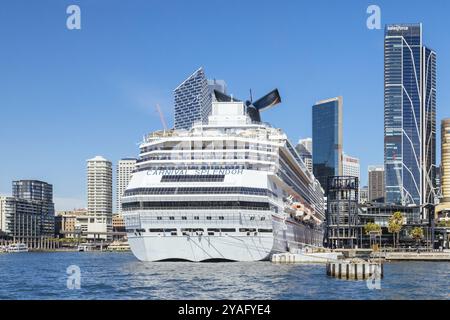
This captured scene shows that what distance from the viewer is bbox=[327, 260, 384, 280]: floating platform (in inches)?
2375

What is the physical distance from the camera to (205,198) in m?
69.8

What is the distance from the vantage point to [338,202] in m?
141

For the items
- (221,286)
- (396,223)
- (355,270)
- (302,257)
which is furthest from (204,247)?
(396,223)

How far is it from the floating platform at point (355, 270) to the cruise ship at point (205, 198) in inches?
449

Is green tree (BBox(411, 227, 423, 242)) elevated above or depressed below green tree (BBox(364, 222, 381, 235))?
below

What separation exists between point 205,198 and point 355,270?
16.8 metres

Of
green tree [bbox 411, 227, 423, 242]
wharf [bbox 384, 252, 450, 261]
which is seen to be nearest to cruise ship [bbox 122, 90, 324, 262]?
wharf [bbox 384, 252, 450, 261]

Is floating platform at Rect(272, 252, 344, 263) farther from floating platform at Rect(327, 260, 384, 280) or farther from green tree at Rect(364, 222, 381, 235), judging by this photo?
green tree at Rect(364, 222, 381, 235)

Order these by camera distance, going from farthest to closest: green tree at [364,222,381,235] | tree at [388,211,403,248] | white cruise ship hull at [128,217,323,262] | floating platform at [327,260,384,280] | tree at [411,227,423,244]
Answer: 1. green tree at [364,222,381,235]
2. tree at [411,227,423,244]
3. tree at [388,211,403,248]
4. white cruise ship hull at [128,217,323,262]
5. floating platform at [327,260,384,280]

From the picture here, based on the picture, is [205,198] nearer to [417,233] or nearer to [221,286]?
[221,286]

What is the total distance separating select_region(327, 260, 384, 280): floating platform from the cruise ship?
11414mm
